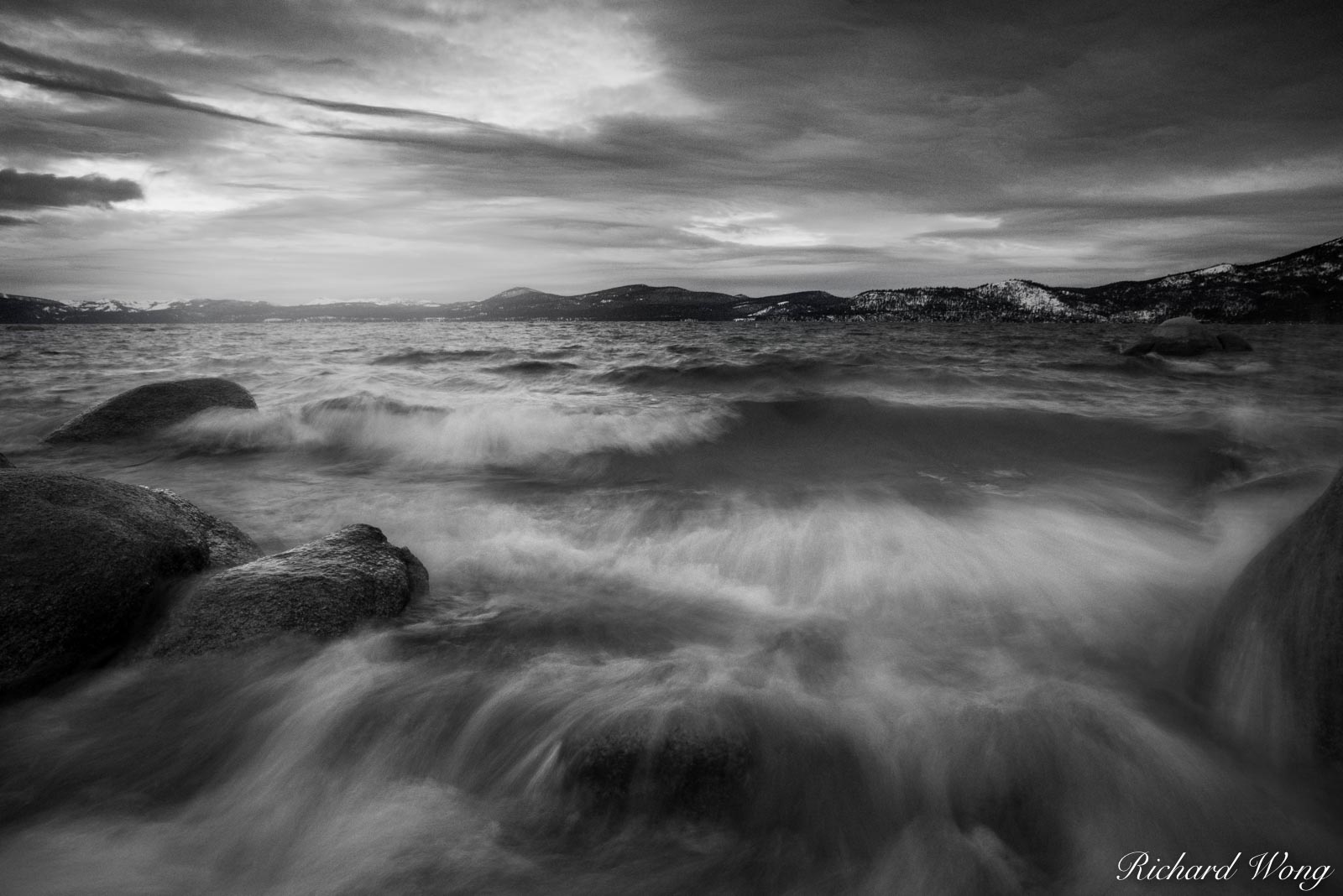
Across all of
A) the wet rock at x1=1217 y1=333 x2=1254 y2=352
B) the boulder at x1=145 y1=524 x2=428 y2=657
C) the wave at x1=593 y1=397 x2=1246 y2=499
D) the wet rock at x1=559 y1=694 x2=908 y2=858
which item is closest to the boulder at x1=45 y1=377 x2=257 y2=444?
the wave at x1=593 y1=397 x2=1246 y2=499

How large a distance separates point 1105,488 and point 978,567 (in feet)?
13.2

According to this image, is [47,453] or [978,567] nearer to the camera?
[978,567]

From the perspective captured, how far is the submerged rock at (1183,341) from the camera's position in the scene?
28141mm

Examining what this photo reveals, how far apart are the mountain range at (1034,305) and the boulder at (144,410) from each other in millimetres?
123397

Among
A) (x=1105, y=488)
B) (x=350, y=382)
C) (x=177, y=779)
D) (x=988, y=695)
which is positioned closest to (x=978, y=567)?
(x=988, y=695)

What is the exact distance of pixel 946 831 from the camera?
114 inches

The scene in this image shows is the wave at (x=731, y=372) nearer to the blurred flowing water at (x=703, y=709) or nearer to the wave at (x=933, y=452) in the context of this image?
the wave at (x=933, y=452)

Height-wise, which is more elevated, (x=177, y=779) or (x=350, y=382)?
(x=350, y=382)

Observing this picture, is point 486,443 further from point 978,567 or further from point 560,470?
point 978,567

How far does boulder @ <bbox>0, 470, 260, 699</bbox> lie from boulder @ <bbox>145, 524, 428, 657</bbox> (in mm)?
283

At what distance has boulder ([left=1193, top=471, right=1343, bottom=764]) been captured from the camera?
2742 mm

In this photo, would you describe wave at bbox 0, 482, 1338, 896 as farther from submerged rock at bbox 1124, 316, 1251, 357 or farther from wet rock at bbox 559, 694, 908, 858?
submerged rock at bbox 1124, 316, 1251, 357

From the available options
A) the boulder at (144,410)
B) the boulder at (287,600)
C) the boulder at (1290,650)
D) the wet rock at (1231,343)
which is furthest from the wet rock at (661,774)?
the wet rock at (1231,343)

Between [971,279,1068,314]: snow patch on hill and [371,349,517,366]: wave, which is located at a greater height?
[971,279,1068,314]: snow patch on hill
